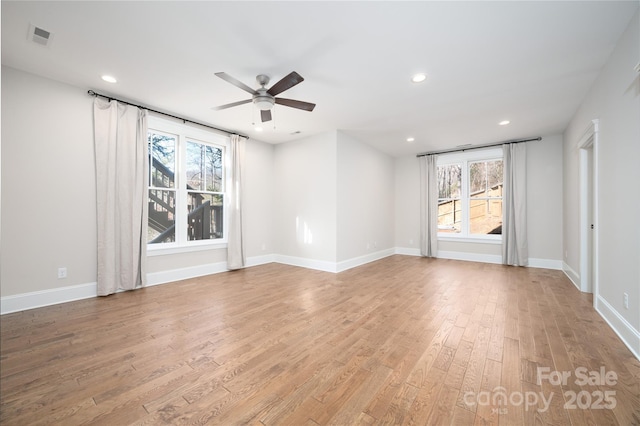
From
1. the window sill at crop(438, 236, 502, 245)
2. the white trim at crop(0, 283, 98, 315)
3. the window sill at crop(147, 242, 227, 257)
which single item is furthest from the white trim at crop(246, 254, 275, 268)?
the window sill at crop(438, 236, 502, 245)

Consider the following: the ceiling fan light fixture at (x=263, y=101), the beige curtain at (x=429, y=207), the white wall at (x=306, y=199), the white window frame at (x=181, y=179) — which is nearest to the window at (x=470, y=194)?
the beige curtain at (x=429, y=207)

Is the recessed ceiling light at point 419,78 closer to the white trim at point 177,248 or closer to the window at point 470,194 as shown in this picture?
the window at point 470,194

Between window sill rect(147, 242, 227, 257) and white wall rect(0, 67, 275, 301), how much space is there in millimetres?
761

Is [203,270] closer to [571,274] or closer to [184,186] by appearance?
[184,186]

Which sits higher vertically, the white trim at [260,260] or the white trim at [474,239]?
the white trim at [474,239]

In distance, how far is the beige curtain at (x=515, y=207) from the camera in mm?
5652

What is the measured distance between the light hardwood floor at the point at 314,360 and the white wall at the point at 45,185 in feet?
1.72

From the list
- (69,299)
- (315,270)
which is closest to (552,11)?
(315,270)

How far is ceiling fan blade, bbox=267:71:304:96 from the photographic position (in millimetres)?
2569

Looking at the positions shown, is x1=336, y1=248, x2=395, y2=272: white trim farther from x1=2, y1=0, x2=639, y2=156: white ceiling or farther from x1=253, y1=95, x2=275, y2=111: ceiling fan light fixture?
x1=253, y1=95, x2=275, y2=111: ceiling fan light fixture

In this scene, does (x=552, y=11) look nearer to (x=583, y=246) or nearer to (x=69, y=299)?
(x=583, y=246)

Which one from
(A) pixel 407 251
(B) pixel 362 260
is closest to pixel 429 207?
(A) pixel 407 251

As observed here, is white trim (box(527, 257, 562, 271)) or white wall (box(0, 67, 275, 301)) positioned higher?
white wall (box(0, 67, 275, 301))

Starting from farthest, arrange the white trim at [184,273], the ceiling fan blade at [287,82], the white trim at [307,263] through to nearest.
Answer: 1. the white trim at [307,263]
2. the white trim at [184,273]
3. the ceiling fan blade at [287,82]
